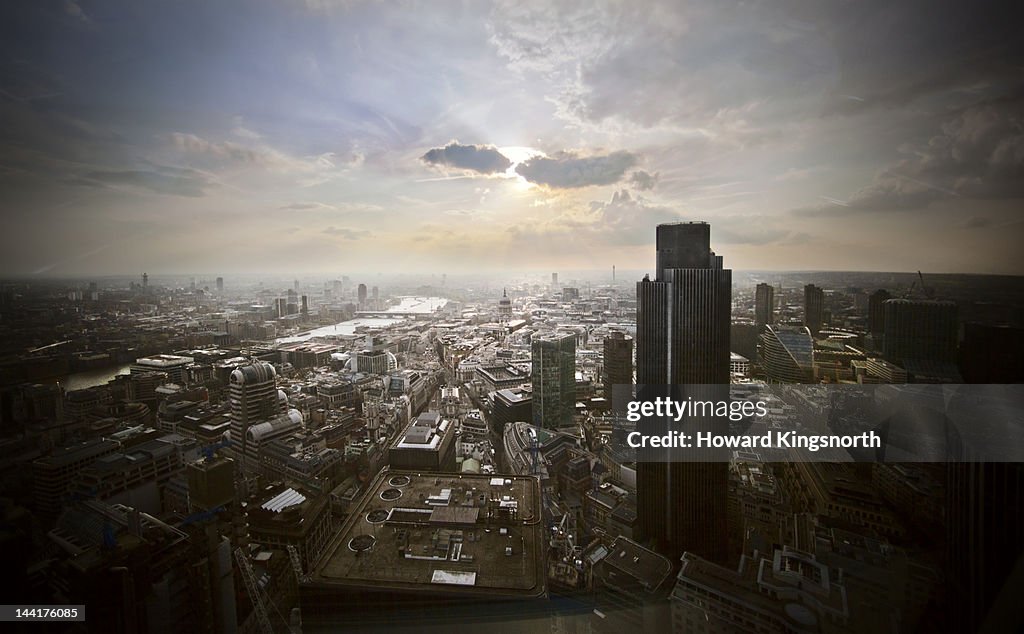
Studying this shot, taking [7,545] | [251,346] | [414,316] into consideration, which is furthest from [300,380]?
[7,545]

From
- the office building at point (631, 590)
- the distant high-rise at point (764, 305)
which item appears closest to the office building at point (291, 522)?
the office building at point (631, 590)

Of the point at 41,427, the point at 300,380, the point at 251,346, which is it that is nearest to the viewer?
the point at 41,427

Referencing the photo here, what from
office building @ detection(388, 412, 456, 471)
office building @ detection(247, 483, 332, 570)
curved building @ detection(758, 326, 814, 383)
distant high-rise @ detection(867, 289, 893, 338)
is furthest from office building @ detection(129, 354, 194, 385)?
distant high-rise @ detection(867, 289, 893, 338)

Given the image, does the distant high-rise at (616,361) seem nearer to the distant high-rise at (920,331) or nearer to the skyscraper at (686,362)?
the skyscraper at (686,362)

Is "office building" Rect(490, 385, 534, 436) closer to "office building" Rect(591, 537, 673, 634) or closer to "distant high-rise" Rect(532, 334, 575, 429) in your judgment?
"distant high-rise" Rect(532, 334, 575, 429)

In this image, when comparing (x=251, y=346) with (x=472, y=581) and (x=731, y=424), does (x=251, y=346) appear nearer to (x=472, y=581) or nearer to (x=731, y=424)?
(x=472, y=581)

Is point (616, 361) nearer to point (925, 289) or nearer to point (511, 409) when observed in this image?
point (511, 409)
